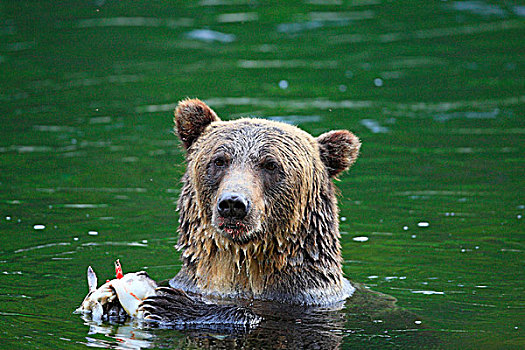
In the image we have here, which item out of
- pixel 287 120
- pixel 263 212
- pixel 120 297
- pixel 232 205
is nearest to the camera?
pixel 232 205

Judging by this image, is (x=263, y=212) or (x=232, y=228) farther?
(x=263, y=212)

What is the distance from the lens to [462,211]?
12.4m

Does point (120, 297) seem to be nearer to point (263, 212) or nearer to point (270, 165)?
point (263, 212)

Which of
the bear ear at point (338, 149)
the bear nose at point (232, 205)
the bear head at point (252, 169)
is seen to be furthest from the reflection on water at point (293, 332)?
the bear ear at point (338, 149)

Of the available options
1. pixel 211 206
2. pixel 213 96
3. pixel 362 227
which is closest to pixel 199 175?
pixel 211 206

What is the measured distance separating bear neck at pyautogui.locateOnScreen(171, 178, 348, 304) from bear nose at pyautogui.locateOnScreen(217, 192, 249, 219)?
0.60 meters

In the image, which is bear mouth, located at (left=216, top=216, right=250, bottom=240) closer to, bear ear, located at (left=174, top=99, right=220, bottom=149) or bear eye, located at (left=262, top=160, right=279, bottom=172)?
bear eye, located at (left=262, top=160, right=279, bottom=172)

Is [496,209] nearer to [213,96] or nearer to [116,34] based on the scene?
[213,96]

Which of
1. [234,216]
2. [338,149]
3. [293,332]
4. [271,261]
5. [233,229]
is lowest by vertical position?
[293,332]

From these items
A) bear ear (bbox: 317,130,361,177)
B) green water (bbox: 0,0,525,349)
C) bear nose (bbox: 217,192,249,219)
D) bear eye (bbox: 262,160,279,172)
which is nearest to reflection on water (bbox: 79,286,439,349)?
green water (bbox: 0,0,525,349)

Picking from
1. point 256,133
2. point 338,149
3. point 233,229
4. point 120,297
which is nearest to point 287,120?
point 338,149

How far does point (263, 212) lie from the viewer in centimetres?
802

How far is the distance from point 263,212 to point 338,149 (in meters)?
1.25

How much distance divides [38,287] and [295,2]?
1760 cm
